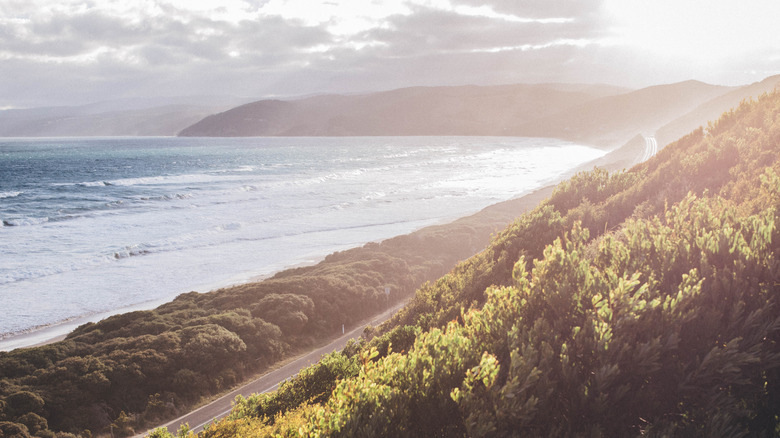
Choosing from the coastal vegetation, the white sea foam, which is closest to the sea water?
the white sea foam

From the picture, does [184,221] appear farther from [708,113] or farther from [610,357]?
[708,113]

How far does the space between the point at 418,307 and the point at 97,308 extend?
2403 cm

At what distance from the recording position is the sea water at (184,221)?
101 feet

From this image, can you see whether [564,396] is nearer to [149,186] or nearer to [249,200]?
[249,200]

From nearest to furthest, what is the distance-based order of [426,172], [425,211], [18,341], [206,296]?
1. [18,341]
2. [206,296]
3. [425,211]
4. [426,172]

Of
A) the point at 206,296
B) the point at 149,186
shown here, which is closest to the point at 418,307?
the point at 206,296

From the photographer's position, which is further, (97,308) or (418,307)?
(97,308)

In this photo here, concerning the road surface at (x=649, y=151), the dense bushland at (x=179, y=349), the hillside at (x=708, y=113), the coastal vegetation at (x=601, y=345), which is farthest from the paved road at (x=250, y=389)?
the hillside at (x=708, y=113)

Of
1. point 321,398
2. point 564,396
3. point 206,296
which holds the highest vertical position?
point 564,396

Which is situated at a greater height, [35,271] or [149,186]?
[149,186]

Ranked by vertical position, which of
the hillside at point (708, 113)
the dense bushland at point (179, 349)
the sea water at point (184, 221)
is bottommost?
the dense bushland at point (179, 349)

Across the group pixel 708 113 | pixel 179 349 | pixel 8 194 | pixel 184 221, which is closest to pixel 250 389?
pixel 179 349

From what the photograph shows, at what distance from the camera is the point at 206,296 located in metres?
25.9

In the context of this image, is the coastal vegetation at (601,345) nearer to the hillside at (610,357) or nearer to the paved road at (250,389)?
the hillside at (610,357)
